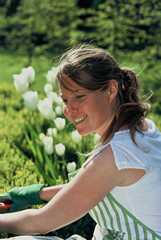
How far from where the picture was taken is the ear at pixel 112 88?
1579 mm

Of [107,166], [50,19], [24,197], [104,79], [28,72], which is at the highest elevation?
[104,79]

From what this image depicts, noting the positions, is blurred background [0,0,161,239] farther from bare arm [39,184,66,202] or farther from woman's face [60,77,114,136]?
woman's face [60,77,114,136]

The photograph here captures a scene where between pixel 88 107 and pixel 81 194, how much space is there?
368mm

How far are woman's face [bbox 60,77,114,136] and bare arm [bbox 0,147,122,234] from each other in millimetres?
195

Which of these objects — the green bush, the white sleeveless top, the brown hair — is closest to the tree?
the green bush

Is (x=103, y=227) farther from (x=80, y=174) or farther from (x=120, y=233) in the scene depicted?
(x=80, y=174)

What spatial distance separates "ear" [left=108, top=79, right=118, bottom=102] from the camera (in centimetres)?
158

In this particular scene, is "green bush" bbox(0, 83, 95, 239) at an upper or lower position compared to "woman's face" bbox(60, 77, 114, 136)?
lower

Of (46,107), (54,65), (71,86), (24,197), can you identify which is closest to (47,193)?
(24,197)

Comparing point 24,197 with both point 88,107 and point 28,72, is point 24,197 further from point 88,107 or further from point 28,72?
point 28,72

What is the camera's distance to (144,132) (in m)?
1.60

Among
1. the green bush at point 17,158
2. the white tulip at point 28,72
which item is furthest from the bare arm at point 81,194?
the white tulip at point 28,72

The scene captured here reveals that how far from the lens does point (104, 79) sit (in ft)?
5.13

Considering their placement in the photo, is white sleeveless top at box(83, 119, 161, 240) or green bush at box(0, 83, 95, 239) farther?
green bush at box(0, 83, 95, 239)
